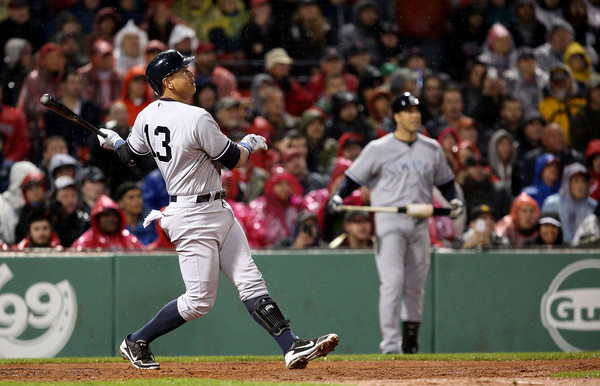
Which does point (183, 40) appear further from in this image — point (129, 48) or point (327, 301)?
point (327, 301)

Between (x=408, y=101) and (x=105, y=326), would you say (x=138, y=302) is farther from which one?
(x=408, y=101)

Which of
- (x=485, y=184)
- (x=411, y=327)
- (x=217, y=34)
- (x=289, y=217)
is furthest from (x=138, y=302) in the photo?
(x=217, y=34)

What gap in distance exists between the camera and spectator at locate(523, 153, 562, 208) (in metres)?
10.6

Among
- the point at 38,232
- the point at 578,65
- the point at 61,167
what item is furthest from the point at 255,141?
the point at 578,65

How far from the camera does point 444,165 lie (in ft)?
27.6

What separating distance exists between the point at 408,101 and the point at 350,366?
2447 millimetres

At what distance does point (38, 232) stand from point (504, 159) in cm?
505

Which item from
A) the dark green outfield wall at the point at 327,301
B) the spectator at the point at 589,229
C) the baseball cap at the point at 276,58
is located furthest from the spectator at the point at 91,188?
the spectator at the point at 589,229

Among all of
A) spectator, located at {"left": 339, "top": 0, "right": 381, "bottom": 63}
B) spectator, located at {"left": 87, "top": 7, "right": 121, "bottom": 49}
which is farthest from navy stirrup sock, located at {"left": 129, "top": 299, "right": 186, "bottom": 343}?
spectator, located at {"left": 339, "top": 0, "right": 381, "bottom": 63}

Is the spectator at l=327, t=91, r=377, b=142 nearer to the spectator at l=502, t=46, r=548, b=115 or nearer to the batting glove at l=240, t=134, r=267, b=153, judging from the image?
the spectator at l=502, t=46, r=548, b=115

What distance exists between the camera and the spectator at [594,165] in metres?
10.7

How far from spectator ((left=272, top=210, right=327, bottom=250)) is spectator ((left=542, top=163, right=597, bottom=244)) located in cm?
245

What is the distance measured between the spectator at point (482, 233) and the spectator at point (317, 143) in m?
1.97

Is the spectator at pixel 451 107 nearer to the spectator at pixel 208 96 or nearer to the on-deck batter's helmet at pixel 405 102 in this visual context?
the spectator at pixel 208 96
